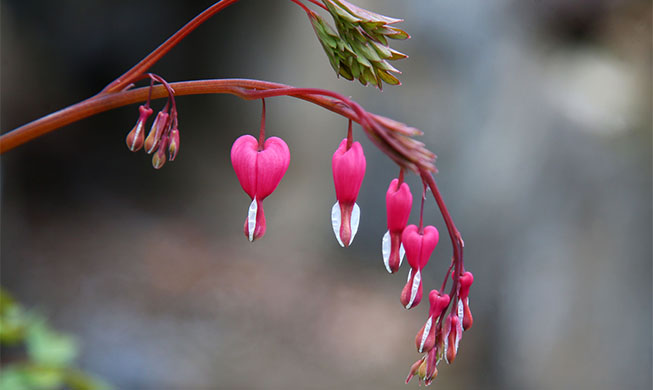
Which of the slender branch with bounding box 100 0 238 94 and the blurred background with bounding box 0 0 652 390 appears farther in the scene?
the blurred background with bounding box 0 0 652 390

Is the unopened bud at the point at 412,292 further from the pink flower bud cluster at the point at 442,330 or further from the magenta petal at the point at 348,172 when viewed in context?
the magenta petal at the point at 348,172

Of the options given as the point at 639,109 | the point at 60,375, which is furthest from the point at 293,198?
the point at 60,375

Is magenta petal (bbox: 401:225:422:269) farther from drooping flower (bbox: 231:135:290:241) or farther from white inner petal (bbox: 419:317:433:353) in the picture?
drooping flower (bbox: 231:135:290:241)

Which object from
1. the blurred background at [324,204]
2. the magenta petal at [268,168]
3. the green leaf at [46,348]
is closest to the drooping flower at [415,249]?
the magenta petal at [268,168]

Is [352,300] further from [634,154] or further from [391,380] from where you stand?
[634,154]

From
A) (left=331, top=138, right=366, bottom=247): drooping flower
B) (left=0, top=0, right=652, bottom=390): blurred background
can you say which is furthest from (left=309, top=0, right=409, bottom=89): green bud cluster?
(left=0, top=0, right=652, bottom=390): blurred background

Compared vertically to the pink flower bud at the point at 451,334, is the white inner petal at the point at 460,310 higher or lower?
higher

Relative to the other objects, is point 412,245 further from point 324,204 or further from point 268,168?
point 324,204
